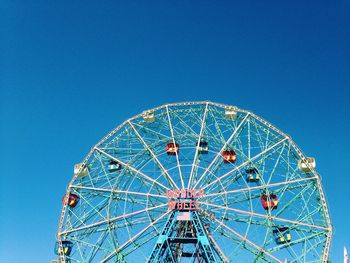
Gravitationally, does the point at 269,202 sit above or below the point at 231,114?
below

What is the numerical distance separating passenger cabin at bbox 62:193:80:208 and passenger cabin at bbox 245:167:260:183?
1379 cm

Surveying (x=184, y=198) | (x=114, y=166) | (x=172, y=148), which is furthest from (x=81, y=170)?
(x=184, y=198)

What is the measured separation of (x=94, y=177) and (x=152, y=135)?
5.95 metres

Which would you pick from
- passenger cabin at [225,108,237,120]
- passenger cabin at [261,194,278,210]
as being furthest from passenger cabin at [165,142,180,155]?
passenger cabin at [261,194,278,210]

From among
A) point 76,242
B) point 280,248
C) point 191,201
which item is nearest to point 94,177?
point 76,242

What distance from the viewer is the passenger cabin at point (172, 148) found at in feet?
132

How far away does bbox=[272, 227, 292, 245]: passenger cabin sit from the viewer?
119 ft

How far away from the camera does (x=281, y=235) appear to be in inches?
1423

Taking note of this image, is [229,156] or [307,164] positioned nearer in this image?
[307,164]

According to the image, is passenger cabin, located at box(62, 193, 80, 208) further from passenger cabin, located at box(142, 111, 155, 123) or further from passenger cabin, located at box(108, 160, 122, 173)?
passenger cabin, located at box(142, 111, 155, 123)

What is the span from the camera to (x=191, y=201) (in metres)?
36.9

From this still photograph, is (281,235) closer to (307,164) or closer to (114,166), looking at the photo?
(307,164)

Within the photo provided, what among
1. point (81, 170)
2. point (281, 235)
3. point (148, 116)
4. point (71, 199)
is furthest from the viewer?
point (148, 116)

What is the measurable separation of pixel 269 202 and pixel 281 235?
2575mm
